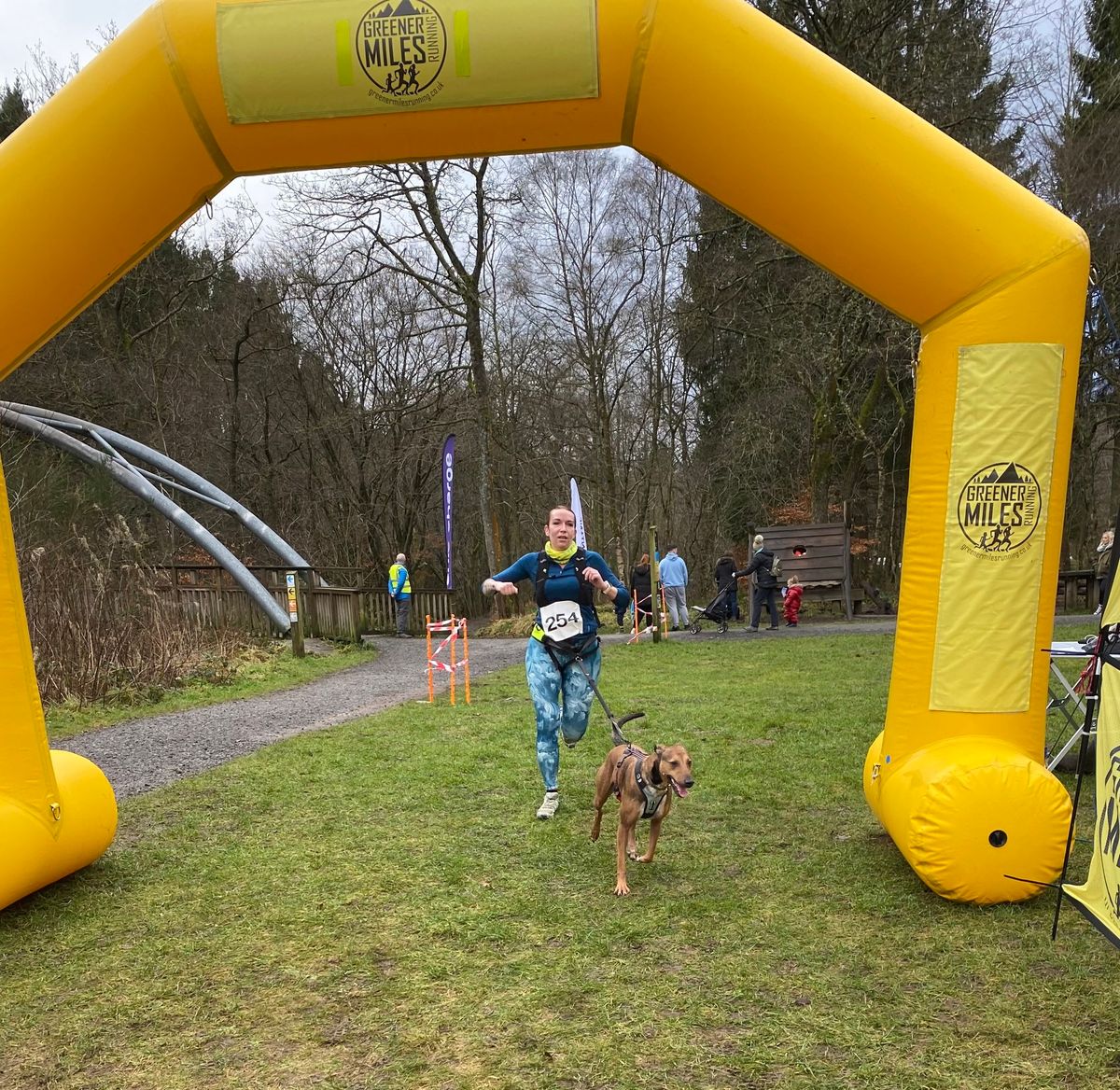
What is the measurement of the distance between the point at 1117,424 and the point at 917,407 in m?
21.4

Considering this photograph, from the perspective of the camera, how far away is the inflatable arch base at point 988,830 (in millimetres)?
4277

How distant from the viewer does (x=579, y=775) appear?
24.3ft

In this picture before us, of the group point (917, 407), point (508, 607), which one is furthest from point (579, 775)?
point (508, 607)

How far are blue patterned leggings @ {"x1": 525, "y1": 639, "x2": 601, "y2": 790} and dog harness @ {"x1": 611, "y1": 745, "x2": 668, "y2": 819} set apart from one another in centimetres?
99

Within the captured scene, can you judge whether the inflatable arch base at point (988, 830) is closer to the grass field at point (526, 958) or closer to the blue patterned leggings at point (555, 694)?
the grass field at point (526, 958)

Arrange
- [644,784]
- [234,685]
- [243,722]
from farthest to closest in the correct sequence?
[234,685], [243,722], [644,784]

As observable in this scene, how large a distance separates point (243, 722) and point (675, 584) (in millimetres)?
10998

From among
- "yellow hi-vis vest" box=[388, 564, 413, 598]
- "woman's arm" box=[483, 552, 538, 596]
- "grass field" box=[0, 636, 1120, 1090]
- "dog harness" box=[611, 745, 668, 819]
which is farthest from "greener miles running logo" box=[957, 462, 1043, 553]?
"yellow hi-vis vest" box=[388, 564, 413, 598]

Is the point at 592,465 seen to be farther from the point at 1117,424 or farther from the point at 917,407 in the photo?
the point at 917,407

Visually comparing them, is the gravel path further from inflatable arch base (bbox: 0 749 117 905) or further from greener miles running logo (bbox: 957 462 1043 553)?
greener miles running logo (bbox: 957 462 1043 553)

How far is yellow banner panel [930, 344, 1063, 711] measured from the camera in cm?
449

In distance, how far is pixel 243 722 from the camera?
10797 millimetres

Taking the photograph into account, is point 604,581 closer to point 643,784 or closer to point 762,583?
point 643,784

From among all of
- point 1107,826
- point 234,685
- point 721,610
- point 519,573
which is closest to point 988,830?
point 1107,826
